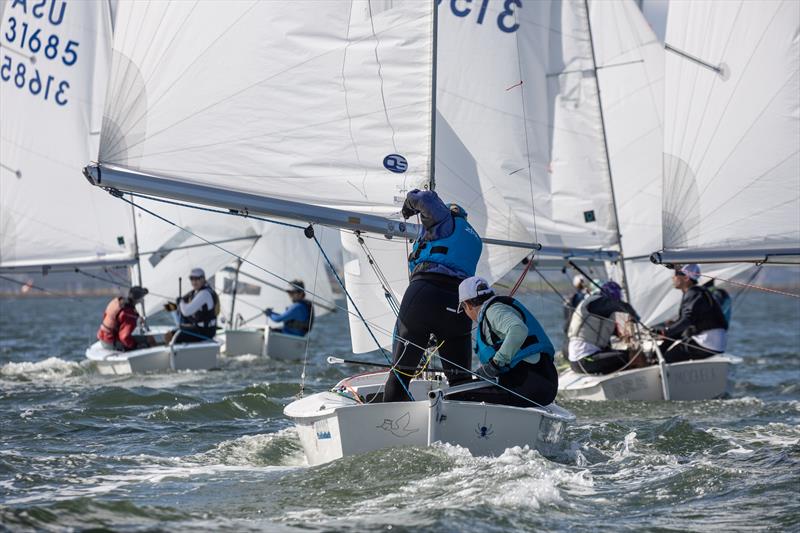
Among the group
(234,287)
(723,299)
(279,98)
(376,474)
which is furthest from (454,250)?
(234,287)

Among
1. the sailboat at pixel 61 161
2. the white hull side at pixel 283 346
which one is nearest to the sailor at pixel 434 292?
the sailboat at pixel 61 161

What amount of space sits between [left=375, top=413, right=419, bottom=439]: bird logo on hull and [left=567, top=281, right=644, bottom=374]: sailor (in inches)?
193

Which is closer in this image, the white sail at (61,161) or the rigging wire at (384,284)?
the rigging wire at (384,284)

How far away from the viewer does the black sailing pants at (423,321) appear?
6742mm

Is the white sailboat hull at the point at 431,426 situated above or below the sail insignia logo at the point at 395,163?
below

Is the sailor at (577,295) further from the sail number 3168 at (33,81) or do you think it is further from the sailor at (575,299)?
the sail number 3168 at (33,81)

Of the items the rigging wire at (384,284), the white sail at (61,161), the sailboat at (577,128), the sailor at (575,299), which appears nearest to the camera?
the rigging wire at (384,284)

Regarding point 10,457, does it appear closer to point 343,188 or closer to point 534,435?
point 343,188

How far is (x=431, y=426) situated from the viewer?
241 inches

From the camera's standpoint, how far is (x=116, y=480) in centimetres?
657

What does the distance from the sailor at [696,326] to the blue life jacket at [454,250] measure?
4560mm

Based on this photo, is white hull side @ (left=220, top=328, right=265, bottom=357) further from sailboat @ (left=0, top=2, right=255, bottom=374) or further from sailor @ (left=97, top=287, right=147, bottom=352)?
sailor @ (left=97, top=287, right=147, bottom=352)

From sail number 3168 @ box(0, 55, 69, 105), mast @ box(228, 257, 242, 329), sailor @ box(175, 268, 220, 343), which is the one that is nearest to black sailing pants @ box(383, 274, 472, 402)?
sailor @ box(175, 268, 220, 343)

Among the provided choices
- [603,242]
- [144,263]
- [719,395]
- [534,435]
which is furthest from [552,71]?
[534,435]
